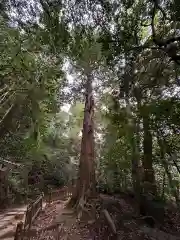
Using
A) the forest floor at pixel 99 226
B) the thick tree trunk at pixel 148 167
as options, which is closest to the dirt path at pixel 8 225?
the forest floor at pixel 99 226

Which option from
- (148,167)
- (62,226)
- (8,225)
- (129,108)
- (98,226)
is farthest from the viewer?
(148,167)

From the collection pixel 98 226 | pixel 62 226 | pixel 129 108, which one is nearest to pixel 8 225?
pixel 62 226

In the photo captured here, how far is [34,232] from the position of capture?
358 inches

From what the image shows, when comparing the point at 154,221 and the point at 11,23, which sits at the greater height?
the point at 11,23

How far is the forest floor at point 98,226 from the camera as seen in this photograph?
902 centimetres

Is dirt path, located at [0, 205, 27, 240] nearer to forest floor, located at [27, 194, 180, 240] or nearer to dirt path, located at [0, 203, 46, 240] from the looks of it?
dirt path, located at [0, 203, 46, 240]

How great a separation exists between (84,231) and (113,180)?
8.65 meters

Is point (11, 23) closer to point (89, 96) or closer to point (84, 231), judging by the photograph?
point (84, 231)

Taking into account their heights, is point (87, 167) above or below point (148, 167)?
below

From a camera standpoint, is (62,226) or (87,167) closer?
(62,226)

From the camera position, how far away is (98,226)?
9.64 m

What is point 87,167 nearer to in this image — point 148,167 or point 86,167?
point 86,167

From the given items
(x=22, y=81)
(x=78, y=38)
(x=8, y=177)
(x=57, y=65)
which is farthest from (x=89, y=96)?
(x=78, y=38)

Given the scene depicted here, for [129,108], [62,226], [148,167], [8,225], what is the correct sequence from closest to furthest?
[62,226], [8,225], [129,108], [148,167]
